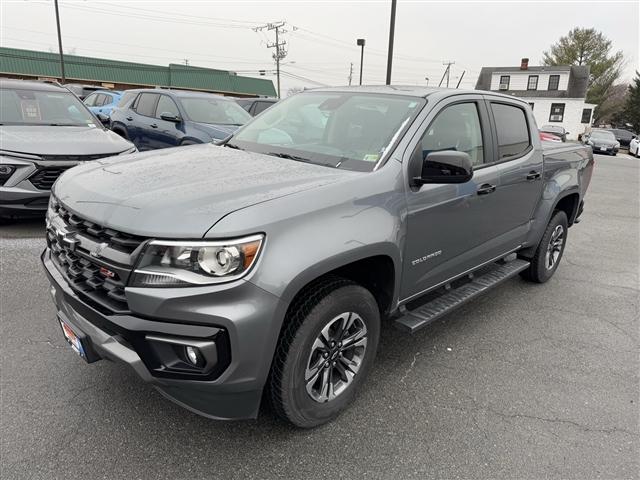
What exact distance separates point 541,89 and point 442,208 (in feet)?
171

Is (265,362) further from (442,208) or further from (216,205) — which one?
(442,208)

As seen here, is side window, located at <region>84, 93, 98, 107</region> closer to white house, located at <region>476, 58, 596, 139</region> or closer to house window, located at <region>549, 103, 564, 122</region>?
white house, located at <region>476, 58, 596, 139</region>

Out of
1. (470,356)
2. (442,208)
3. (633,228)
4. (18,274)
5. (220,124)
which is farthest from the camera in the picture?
(220,124)

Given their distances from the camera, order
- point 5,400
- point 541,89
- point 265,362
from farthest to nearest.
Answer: point 541,89 → point 5,400 → point 265,362

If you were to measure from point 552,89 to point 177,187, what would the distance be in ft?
174

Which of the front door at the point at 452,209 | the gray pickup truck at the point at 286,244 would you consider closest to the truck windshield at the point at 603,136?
the gray pickup truck at the point at 286,244

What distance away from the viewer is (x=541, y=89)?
4762cm

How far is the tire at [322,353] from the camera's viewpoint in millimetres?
2195

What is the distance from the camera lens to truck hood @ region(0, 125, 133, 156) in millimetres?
5105

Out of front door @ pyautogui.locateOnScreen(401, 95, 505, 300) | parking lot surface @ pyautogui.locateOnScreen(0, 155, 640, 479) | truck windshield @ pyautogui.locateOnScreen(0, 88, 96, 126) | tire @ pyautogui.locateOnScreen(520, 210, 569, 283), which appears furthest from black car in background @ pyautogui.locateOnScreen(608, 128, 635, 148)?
truck windshield @ pyautogui.locateOnScreen(0, 88, 96, 126)

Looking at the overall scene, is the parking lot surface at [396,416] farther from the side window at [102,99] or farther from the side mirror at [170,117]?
the side window at [102,99]

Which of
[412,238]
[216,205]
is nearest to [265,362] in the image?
[216,205]

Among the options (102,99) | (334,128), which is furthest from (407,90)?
(102,99)

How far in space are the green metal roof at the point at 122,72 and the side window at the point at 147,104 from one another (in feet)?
109
